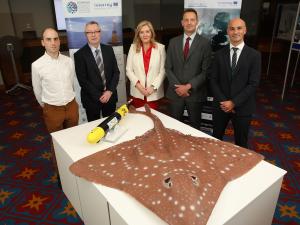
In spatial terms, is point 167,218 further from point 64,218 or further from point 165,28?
point 165,28

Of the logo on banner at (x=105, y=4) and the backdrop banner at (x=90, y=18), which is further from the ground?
the logo on banner at (x=105, y=4)

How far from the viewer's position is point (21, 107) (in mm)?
4422

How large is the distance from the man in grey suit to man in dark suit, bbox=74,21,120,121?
596 mm

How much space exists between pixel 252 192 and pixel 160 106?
118 inches

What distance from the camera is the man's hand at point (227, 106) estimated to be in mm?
2232

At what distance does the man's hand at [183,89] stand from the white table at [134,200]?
0.56 meters

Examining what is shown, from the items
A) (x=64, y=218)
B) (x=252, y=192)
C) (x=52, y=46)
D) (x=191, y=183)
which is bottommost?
(x=64, y=218)

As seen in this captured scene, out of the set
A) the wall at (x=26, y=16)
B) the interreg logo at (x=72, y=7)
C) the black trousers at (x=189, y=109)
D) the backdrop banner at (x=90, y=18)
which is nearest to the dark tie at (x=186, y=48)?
Result: the black trousers at (x=189, y=109)

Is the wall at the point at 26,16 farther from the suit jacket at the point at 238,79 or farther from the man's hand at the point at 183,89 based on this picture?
the suit jacket at the point at 238,79

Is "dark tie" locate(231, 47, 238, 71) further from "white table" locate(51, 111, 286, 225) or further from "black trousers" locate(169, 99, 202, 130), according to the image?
"white table" locate(51, 111, 286, 225)

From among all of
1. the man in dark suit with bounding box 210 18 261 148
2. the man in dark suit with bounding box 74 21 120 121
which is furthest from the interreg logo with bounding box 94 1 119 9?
the man in dark suit with bounding box 210 18 261 148

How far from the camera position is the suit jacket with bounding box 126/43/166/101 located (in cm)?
260

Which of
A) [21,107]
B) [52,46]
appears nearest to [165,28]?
[21,107]

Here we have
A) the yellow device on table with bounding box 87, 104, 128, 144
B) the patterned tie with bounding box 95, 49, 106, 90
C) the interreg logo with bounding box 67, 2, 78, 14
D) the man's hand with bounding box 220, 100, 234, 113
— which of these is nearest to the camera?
the yellow device on table with bounding box 87, 104, 128, 144
